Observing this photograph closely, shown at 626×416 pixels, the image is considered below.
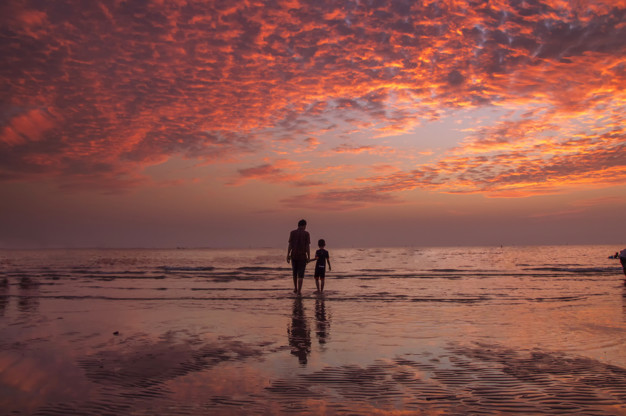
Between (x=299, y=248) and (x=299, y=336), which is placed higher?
(x=299, y=248)

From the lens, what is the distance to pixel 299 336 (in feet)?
27.0

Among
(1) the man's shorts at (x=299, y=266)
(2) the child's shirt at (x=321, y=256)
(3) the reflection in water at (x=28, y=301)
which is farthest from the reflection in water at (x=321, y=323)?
(3) the reflection in water at (x=28, y=301)

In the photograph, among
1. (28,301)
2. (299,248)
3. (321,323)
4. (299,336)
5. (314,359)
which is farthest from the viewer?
(299,248)

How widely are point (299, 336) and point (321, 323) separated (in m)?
1.58

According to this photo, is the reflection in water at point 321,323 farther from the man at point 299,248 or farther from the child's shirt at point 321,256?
the child's shirt at point 321,256

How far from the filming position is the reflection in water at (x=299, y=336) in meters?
6.82

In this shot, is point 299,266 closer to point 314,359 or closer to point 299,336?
point 299,336

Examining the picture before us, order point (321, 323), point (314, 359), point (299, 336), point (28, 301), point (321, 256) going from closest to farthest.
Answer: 1. point (314, 359)
2. point (299, 336)
3. point (321, 323)
4. point (28, 301)
5. point (321, 256)

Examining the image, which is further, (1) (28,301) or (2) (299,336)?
(1) (28,301)

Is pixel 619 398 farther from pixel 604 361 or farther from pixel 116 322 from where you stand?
pixel 116 322

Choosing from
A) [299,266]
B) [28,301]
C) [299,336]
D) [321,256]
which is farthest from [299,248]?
[28,301]

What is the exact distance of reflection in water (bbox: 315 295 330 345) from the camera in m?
8.11

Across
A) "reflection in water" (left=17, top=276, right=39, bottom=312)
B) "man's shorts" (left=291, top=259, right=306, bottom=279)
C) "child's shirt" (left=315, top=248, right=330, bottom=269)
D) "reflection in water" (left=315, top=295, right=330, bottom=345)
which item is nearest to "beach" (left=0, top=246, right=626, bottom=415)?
"reflection in water" (left=315, top=295, right=330, bottom=345)

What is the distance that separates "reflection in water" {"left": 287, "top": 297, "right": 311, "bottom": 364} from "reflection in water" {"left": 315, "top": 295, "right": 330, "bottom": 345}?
0.20 metres
